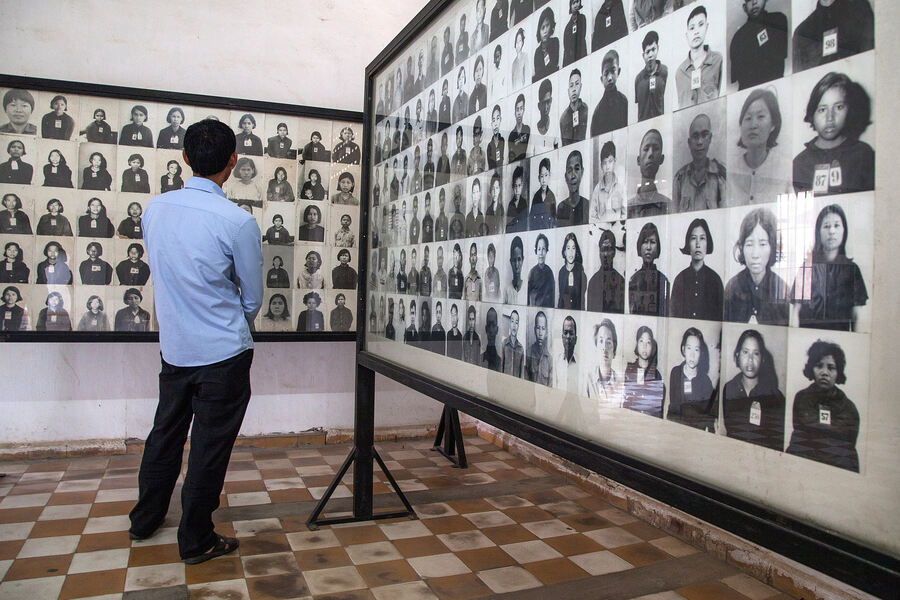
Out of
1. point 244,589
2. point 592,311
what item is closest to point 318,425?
point 244,589

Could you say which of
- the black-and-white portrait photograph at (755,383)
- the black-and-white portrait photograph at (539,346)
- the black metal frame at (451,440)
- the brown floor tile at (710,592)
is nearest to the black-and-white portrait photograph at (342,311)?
the black metal frame at (451,440)

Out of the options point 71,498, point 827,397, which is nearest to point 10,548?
point 71,498

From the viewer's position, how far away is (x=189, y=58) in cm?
454

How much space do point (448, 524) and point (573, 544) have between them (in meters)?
0.61

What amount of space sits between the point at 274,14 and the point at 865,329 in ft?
15.3

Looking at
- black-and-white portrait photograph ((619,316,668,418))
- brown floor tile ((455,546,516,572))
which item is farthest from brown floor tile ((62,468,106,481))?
black-and-white portrait photograph ((619,316,668,418))

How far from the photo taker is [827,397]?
3.18 feet

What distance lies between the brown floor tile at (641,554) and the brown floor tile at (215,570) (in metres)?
1.61

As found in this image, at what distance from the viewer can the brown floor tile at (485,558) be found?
2815 mm

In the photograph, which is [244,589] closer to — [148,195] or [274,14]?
[148,195]

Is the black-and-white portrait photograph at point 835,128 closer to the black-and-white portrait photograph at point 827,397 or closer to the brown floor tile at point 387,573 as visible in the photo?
the black-and-white portrait photograph at point 827,397

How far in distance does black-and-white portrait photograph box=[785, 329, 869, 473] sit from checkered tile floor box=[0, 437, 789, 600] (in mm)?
1790

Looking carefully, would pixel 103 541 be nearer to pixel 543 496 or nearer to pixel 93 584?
pixel 93 584

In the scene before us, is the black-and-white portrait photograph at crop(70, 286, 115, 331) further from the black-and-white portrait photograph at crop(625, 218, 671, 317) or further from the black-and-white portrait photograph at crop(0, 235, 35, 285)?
the black-and-white portrait photograph at crop(625, 218, 671, 317)
